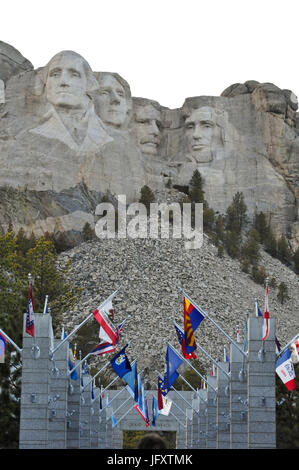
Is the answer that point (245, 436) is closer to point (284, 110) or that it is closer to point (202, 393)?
point (202, 393)

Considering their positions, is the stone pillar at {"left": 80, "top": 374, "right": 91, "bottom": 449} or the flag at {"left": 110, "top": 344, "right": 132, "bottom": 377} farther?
the stone pillar at {"left": 80, "top": 374, "right": 91, "bottom": 449}

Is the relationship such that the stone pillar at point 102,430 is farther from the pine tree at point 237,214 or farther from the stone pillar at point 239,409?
the pine tree at point 237,214

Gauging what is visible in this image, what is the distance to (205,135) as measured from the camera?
294 ft

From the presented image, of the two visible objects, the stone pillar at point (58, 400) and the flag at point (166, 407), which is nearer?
the stone pillar at point (58, 400)

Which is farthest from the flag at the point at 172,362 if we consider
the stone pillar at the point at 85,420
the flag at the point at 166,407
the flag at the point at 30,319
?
the flag at the point at 30,319

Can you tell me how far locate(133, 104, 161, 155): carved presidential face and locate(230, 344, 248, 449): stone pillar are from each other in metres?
60.0

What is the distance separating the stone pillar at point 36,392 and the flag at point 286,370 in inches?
222

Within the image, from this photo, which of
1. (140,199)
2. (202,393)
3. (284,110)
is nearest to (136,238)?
(140,199)

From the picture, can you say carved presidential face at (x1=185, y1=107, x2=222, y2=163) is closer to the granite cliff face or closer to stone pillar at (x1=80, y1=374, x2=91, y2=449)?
the granite cliff face

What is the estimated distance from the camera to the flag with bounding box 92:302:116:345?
87.7 ft

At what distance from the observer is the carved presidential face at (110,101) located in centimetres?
8569

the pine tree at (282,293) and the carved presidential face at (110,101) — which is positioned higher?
the carved presidential face at (110,101)

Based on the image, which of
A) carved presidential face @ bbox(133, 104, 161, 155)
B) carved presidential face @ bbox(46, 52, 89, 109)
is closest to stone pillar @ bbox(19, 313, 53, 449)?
carved presidential face @ bbox(46, 52, 89, 109)

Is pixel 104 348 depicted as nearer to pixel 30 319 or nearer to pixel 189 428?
pixel 30 319
